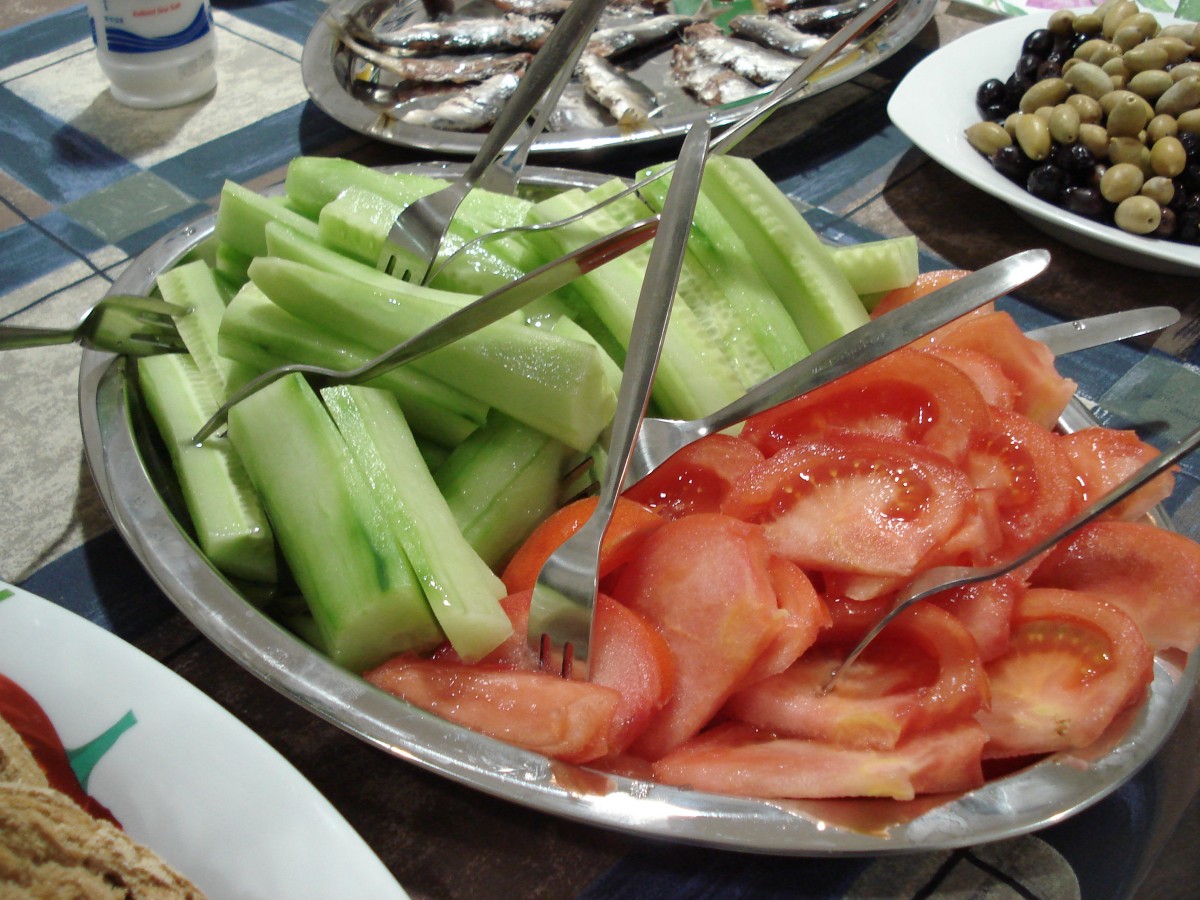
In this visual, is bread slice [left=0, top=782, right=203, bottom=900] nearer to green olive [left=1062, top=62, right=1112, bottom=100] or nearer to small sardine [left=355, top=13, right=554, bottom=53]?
green olive [left=1062, top=62, right=1112, bottom=100]

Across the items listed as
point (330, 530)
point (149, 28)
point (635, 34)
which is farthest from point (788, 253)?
point (149, 28)

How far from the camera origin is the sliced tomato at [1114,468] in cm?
81

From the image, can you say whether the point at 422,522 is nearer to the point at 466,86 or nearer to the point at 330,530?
the point at 330,530

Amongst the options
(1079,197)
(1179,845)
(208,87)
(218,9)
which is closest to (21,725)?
(1179,845)

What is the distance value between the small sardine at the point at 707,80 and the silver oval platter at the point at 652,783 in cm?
138

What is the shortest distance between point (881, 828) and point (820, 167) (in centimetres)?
130

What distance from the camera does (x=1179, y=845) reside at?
0.77 meters

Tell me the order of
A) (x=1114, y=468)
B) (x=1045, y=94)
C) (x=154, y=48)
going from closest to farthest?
1. (x=1114, y=468)
2. (x=1045, y=94)
3. (x=154, y=48)

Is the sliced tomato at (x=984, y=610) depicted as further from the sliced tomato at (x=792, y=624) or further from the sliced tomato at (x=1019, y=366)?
the sliced tomato at (x=1019, y=366)

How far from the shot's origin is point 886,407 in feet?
2.74

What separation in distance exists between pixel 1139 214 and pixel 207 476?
1.26 metres

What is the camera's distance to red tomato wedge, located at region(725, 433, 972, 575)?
0.68m

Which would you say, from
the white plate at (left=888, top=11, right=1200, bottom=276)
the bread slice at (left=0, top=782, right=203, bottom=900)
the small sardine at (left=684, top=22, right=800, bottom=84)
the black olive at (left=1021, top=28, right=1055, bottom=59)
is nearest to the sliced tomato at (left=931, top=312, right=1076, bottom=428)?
the white plate at (left=888, top=11, right=1200, bottom=276)

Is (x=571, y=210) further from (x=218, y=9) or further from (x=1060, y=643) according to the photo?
(x=218, y=9)
